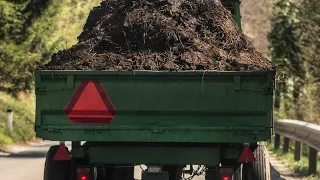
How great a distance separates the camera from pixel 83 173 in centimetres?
804

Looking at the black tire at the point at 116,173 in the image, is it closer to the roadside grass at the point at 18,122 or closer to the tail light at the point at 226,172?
the tail light at the point at 226,172

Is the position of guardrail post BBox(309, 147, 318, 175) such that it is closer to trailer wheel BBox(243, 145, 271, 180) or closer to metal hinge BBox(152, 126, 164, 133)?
trailer wheel BBox(243, 145, 271, 180)

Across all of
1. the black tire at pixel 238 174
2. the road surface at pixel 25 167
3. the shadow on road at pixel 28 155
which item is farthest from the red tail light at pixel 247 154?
the shadow on road at pixel 28 155

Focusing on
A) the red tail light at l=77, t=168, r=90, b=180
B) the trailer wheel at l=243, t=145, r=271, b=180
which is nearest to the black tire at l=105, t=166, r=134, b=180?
the red tail light at l=77, t=168, r=90, b=180

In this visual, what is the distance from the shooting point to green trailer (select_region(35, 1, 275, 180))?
294 inches

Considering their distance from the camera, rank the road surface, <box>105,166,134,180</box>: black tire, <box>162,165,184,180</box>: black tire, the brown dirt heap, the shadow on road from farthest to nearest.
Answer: the shadow on road → the road surface → <box>105,166,134,180</box>: black tire → <box>162,165,184,180</box>: black tire → the brown dirt heap

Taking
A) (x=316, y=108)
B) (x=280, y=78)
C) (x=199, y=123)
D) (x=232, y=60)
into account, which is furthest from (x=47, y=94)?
(x=316, y=108)

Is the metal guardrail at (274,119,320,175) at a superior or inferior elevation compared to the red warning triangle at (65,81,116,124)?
inferior

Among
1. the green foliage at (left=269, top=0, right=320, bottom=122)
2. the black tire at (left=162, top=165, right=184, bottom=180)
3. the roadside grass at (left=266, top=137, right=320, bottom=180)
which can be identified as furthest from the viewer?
the green foliage at (left=269, top=0, right=320, bottom=122)

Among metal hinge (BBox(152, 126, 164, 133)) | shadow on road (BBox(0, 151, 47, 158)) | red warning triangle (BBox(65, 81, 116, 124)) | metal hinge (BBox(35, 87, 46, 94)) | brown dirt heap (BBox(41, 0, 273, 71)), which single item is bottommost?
shadow on road (BBox(0, 151, 47, 158))

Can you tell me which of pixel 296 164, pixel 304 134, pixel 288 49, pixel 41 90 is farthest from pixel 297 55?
pixel 41 90

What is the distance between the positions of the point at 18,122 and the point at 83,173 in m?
16.7

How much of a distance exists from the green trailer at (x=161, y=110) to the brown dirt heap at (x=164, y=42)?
1.56 ft

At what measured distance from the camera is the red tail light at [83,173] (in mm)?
8023
